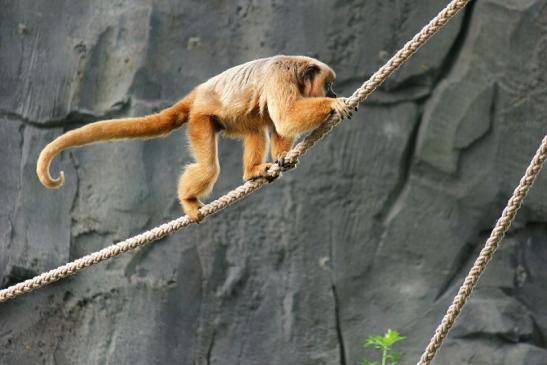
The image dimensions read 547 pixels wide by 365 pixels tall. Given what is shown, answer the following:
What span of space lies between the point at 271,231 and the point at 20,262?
2043 millimetres

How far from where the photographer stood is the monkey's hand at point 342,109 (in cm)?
452

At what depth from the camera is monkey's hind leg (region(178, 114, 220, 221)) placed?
5.07 m

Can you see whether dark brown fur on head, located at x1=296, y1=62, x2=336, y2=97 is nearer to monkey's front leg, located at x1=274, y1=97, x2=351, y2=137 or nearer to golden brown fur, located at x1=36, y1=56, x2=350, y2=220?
golden brown fur, located at x1=36, y1=56, x2=350, y2=220

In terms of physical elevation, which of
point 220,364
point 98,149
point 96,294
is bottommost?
point 220,364

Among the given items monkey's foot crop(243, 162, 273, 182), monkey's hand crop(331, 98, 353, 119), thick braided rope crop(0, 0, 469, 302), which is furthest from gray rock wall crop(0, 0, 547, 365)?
monkey's hand crop(331, 98, 353, 119)

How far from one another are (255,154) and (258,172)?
16cm

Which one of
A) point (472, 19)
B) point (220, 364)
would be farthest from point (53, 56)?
point (472, 19)

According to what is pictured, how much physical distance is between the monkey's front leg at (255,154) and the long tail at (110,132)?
40 centimetres

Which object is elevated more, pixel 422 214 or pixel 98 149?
pixel 98 149

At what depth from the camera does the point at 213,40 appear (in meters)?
7.43

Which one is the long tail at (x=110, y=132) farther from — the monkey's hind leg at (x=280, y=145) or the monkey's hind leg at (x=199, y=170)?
the monkey's hind leg at (x=280, y=145)

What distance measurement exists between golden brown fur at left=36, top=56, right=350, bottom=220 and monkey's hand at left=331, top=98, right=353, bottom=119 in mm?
234

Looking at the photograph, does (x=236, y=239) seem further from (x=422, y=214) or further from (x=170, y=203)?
(x=422, y=214)

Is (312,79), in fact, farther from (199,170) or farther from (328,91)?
(199,170)
